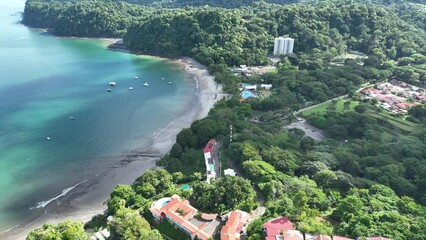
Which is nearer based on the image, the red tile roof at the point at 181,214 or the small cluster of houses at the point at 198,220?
the small cluster of houses at the point at 198,220

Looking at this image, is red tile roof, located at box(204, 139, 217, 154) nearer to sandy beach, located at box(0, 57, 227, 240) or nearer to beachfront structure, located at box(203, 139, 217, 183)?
beachfront structure, located at box(203, 139, 217, 183)

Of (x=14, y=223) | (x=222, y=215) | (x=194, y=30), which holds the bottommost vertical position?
(x=14, y=223)

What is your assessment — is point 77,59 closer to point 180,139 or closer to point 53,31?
point 53,31

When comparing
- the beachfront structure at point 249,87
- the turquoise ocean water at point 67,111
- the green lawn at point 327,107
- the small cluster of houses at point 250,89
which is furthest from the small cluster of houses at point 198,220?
the beachfront structure at point 249,87

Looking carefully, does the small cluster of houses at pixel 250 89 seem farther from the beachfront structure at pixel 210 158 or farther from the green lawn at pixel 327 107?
the beachfront structure at pixel 210 158

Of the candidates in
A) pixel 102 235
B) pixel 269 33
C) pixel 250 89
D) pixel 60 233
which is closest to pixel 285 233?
pixel 102 235

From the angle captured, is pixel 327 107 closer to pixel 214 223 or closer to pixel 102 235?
pixel 214 223

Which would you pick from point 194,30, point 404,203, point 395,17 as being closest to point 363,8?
point 395,17
